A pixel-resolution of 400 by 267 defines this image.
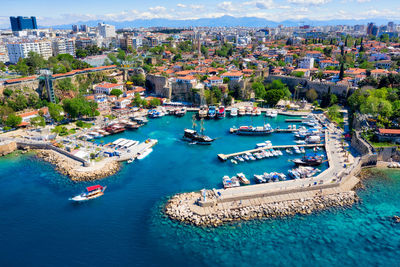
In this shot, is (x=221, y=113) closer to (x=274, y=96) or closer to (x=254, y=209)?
(x=274, y=96)

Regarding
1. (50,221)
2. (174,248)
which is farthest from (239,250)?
(50,221)

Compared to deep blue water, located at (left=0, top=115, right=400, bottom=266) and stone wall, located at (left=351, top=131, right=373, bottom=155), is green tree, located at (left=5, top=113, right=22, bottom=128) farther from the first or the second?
stone wall, located at (left=351, top=131, right=373, bottom=155)

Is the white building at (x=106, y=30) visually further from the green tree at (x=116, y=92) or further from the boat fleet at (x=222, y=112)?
the boat fleet at (x=222, y=112)

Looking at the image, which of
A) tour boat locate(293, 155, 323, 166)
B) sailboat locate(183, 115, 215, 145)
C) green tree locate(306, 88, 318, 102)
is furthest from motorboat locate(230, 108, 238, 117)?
tour boat locate(293, 155, 323, 166)

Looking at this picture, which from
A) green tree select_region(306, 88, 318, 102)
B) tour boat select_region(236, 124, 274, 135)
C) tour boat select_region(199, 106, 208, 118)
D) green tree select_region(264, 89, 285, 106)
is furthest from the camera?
green tree select_region(306, 88, 318, 102)

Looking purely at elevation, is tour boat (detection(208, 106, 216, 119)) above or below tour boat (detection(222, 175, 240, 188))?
above

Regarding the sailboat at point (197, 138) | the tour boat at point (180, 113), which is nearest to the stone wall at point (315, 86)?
the tour boat at point (180, 113)

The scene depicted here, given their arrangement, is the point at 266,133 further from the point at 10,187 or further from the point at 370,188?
the point at 10,187
